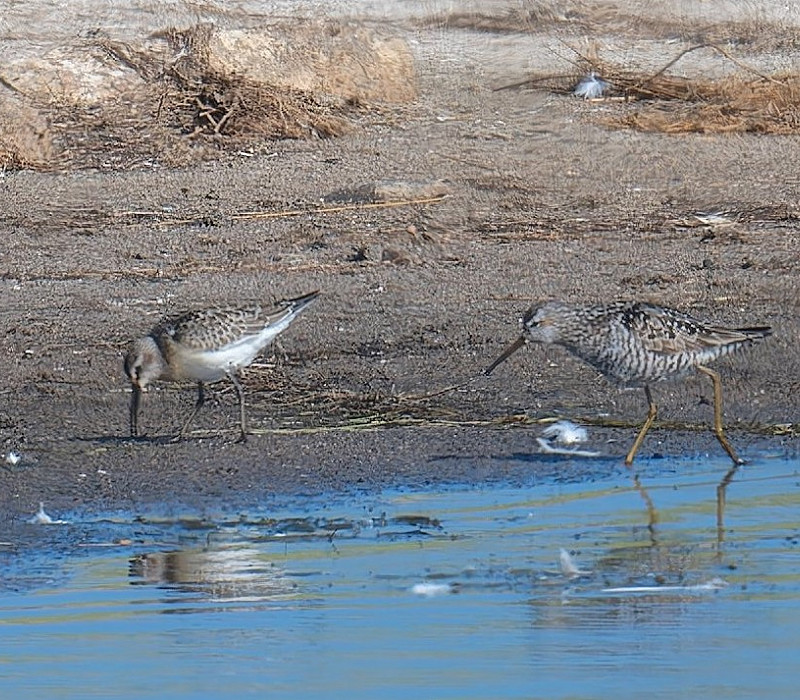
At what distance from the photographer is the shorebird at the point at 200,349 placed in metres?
9.09

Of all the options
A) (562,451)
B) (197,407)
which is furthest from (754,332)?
(197,407)

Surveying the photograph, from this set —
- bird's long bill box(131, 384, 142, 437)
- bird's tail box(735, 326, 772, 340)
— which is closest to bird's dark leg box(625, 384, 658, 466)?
bird's tail box(735, 326, 772, 340)

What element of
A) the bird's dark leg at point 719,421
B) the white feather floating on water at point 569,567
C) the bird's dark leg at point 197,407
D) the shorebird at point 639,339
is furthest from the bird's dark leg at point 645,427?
the bird's dark leg at point 197,407

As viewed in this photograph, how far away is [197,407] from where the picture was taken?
9234 millimetres

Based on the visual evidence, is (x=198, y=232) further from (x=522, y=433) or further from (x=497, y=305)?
(x=522, y=433)

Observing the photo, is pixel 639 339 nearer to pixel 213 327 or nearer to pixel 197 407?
pixel 213 327

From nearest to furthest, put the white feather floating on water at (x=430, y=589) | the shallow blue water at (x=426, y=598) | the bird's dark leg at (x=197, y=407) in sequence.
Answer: the shallow blue water at (x=426, y=598) < the white feather floating on water at (x=430, y=589) < the bird's dark leg at (x=197, y=407)

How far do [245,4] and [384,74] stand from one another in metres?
2.28

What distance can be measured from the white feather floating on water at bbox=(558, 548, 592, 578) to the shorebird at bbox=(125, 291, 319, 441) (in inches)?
87.4

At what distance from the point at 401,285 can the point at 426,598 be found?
16.7ft

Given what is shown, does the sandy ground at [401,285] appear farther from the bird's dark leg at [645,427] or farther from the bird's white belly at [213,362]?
the bird's white belly at [213,362]

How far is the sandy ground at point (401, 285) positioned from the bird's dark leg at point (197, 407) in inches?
3.2

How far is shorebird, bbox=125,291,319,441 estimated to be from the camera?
9086 mm

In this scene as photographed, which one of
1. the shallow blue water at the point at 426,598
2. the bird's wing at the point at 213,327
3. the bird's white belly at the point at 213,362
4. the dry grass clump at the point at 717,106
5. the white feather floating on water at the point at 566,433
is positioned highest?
the dry grass clump at the point at 717,106
